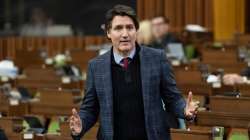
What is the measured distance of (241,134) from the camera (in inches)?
201

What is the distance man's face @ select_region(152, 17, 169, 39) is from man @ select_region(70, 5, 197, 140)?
6364 mm

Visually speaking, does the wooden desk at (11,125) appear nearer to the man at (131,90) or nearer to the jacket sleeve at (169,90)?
the man at (131,90)

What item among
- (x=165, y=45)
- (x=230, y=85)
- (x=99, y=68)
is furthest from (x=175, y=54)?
(x=99, y=68)

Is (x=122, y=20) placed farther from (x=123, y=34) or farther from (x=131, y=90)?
(x=131, y=90)

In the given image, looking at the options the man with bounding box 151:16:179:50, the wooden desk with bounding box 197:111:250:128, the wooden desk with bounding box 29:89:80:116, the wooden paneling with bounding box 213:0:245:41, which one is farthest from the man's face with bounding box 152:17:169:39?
the wooden desk with bounding box 197:111:250:128

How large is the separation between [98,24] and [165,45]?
12.1 feet

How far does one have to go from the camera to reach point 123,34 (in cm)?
350

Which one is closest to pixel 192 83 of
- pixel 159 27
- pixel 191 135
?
pixel 191 135

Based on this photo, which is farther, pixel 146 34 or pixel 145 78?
pixel 146 34

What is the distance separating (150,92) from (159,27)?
6661 millimetres

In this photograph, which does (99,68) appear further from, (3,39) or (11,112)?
(3,39)

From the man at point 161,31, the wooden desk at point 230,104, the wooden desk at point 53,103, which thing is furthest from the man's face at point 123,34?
the man at point 161,31

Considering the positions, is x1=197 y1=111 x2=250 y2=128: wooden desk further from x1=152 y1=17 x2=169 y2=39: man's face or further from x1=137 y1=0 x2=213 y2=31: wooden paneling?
x1=137 y1=0 x2=213 y2=31: wooden paneling

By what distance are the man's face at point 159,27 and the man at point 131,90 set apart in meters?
6.36
